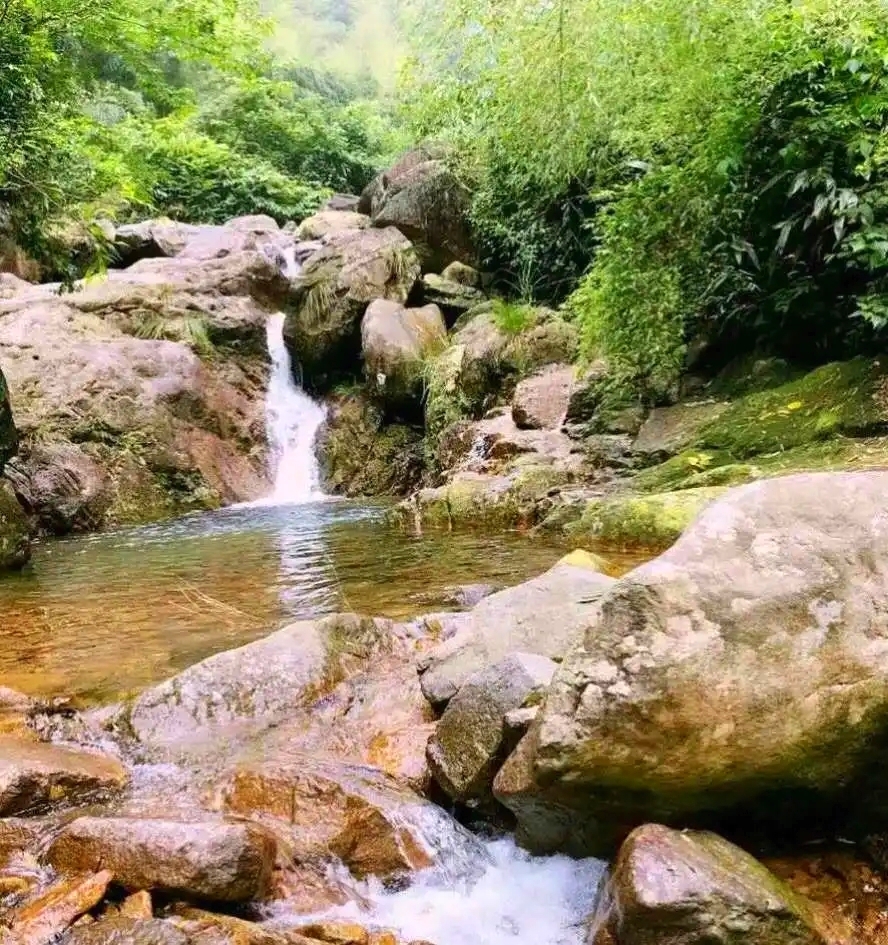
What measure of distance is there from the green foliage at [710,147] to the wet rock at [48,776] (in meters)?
5.29

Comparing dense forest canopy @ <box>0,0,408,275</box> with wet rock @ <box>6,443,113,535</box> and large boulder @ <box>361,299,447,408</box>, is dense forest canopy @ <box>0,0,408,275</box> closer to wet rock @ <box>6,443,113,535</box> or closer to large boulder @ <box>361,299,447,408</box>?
wet rock @ <box>6,443,113,535</box>

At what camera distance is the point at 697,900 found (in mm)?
1837

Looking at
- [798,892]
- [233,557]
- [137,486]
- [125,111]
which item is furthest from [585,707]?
[125,111]

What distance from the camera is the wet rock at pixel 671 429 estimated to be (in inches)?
270

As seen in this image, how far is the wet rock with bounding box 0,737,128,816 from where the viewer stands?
2.65 meters

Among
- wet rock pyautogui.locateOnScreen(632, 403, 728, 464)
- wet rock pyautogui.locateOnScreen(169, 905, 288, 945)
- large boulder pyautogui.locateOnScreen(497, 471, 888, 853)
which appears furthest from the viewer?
wet rock pyautogui.locateOnScreen(632, 403, 728, 464)

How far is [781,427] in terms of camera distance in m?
6.18

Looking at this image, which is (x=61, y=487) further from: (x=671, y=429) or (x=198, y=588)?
(x=671, y=429)

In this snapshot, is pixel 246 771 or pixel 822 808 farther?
pixel 246 771

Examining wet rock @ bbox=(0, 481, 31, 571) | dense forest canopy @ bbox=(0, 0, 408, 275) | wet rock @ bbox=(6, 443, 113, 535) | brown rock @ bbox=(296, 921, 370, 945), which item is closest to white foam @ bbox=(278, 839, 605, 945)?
brown rock @ bbox=(296, 921, 370, 945)

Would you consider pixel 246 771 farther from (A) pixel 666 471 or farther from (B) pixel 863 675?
(A) pixel 666 471

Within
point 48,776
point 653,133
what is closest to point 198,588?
point 48,776

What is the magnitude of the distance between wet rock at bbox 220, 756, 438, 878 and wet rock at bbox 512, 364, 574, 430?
19.4ft

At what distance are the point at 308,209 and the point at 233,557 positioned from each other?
1539 cm
